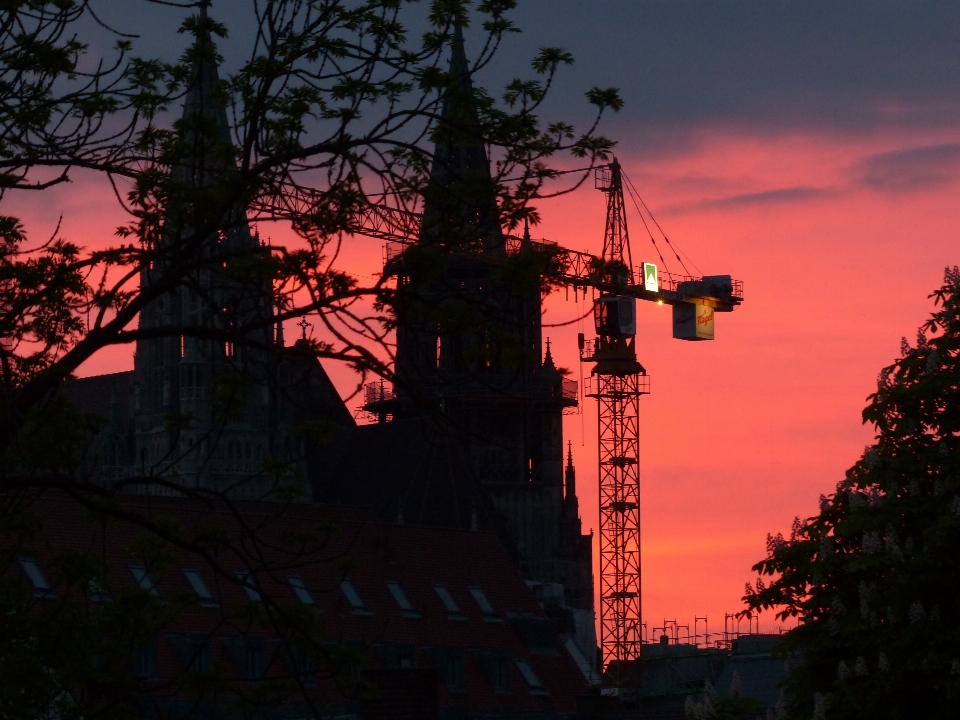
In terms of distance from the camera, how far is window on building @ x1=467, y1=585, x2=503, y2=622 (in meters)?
77.9

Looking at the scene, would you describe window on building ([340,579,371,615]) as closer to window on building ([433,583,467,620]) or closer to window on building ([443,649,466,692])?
window on building ([443,649,466,692])

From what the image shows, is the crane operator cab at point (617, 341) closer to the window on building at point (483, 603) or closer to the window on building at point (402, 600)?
the window on building at point (483, 603)

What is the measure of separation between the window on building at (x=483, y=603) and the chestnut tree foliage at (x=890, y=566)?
154ft

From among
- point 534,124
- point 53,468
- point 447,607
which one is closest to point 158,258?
point 53,468

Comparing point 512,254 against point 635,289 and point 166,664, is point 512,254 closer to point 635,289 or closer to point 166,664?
point 166,664

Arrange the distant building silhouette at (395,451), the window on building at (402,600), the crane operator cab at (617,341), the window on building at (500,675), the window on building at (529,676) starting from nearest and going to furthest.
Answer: the window on building at (500,675)
the window on building at (402,600)
the window on building at (529,676)
the distant building silhouette at (395,451)
the crane operator cab at (617,341)

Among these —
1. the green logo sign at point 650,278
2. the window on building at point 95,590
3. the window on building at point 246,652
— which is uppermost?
the green logo sign at point 650,278

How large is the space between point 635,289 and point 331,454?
90.4 ft

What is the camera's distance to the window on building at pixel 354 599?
2783 inches

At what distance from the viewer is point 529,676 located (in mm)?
75500

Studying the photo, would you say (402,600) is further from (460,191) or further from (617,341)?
(617,341)

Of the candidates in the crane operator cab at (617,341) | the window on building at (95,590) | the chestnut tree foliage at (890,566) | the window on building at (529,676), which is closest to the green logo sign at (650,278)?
the crane operator cab at (617,341)

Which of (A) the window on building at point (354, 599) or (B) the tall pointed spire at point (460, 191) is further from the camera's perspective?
(A) the window on building at point (354, 599)

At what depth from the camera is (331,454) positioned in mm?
138750
